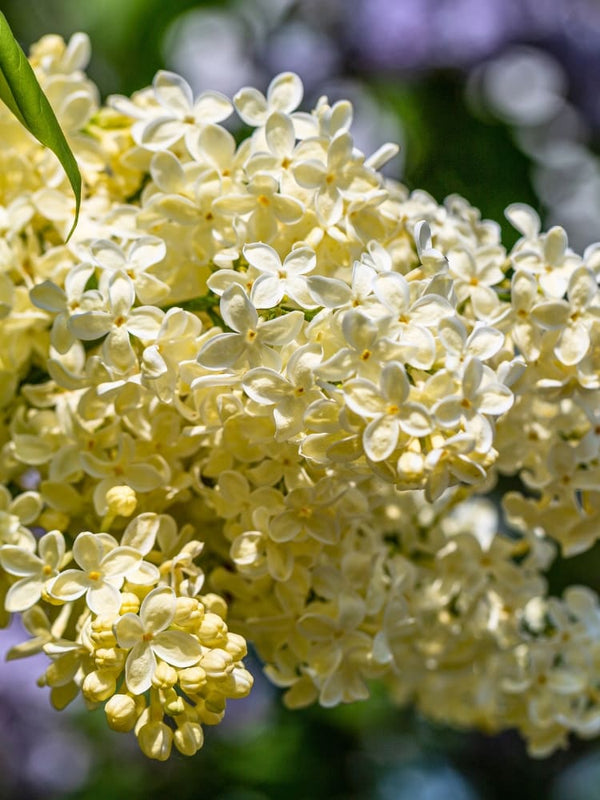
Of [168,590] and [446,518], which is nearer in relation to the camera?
[168,590]

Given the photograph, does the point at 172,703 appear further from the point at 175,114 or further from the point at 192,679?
the point at 175,114

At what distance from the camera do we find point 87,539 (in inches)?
31.2

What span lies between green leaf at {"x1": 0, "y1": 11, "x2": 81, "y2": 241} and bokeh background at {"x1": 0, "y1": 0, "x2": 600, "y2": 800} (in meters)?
0.87

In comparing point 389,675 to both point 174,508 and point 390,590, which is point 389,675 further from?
point 174,508

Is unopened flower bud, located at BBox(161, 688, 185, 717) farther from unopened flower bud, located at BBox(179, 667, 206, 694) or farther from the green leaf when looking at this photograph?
the green leaf

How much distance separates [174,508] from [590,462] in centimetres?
37

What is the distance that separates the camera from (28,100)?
2.55ft

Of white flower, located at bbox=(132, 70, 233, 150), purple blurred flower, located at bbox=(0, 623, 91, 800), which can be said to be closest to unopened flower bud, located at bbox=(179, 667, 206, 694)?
white flower, located at bbox=(132, 70, 233, 150)

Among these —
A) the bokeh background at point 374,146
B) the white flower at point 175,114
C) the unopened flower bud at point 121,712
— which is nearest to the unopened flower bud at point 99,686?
the unopened flower bud at point 121,712

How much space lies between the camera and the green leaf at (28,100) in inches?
30.3

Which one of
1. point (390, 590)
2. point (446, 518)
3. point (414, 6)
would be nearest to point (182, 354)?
point (390, 590)

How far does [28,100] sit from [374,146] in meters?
1.01

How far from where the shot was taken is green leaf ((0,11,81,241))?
2.52 ft

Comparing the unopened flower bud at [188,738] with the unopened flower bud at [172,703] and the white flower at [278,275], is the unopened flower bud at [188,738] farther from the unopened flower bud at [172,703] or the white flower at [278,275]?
the white flower at [278,275]
